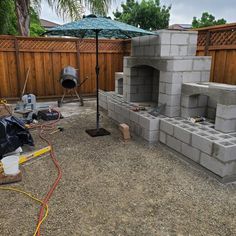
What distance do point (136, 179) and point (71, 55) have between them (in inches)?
223

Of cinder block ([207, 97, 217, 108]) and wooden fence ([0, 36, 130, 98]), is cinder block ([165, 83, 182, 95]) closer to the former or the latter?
cinder block ([207, 97, 217, 108])

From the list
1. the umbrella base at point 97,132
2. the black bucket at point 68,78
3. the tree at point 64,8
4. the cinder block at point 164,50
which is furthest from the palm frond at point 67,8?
the umbrella base at point 97,132

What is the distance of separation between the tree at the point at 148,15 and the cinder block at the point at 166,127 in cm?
1662

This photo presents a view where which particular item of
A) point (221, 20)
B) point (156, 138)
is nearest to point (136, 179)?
point (156, 138)

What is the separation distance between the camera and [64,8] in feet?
25.3

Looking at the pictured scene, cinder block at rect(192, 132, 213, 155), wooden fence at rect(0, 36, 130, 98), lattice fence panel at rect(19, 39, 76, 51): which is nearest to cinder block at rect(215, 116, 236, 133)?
cinder block at rect(192, 132, 213, 155)

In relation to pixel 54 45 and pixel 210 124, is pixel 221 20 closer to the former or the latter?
pixel 54 45

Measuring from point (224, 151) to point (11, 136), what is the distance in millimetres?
2921

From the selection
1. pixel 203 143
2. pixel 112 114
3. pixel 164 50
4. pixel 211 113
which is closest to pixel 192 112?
pixel 211 113

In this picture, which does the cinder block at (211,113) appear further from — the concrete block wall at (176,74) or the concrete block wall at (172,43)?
the concrete block wall at (172,43)

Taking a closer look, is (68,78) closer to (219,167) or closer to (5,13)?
(219,167)

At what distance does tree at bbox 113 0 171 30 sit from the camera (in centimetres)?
1830

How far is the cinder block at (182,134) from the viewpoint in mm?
3368

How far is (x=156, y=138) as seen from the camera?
413 cm
